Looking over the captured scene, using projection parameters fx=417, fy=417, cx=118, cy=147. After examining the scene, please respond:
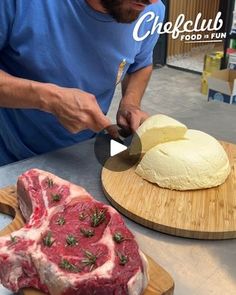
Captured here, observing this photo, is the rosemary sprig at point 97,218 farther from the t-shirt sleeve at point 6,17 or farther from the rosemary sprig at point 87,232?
the t-shirt sleeve at point 6,17

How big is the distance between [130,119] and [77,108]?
23 centimetres

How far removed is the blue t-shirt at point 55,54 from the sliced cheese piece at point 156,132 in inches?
8.9

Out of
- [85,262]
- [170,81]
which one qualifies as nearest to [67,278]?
[85,262]

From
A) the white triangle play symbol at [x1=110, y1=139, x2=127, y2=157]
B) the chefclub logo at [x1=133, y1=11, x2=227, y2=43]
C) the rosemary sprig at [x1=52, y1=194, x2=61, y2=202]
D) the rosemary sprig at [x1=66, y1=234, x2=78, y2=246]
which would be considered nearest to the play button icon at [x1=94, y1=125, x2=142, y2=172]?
the white triangle play symbol at [x1=110, y1=139, x2=127, y2=157]

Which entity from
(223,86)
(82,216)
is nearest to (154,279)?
(82,216)

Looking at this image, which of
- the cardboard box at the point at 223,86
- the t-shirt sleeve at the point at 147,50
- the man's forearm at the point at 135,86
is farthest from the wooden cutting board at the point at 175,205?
the cardboard box at the point at 223,86

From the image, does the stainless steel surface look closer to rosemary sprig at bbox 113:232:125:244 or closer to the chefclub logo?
rosemary sprig at bbox 113:232:125:244

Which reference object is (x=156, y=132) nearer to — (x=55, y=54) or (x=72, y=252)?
(x=55, y=54)

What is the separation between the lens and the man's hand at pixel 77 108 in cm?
96

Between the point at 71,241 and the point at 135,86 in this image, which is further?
the point at 135,86

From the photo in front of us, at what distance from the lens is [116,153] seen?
1119mm

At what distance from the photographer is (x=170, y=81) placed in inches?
154

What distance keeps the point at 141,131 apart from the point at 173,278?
408 mm

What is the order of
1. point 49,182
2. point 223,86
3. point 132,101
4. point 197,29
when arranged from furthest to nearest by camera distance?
point 197,29, point 223,86, point 132,101, point 49,182
